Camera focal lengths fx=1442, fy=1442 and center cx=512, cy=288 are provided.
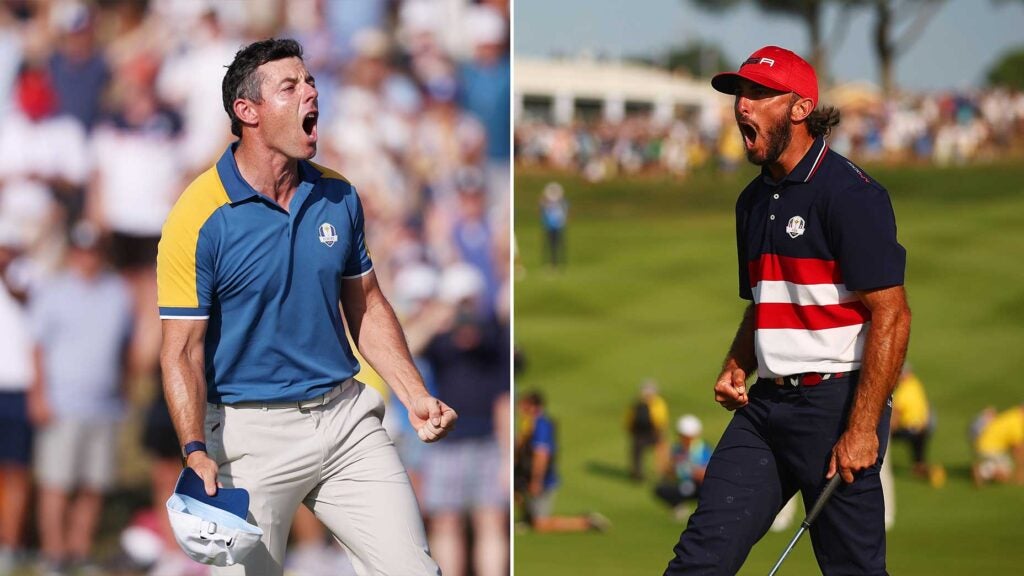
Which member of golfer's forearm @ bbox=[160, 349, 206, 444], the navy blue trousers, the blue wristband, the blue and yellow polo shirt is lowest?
the navy blue trousers

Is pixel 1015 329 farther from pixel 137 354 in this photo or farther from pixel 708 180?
pixel 137 354

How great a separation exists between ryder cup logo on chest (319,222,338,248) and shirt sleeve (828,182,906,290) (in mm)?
1432

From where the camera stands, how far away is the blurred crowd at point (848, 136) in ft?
68.8

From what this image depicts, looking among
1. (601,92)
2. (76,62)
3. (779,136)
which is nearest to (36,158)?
(76,62)

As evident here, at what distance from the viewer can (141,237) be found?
978cm

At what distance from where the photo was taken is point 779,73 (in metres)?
4.19

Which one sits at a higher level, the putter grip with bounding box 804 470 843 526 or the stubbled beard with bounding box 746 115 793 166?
the stubbled beard with bounding box 746 115 793 166

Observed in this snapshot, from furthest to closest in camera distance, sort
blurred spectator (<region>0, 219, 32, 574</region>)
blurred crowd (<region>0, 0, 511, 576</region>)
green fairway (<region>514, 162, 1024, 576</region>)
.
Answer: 1. green fairway (<region>514, 162, 1024, 576</region>)
2. blurred spectator (<region>0, 219, 32, 574</region>)
3. blurred crowd (<region>0, 0, 511, 576</region>)

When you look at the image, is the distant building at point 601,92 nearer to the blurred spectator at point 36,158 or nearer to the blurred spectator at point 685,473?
the blurred spectator at point 685,473

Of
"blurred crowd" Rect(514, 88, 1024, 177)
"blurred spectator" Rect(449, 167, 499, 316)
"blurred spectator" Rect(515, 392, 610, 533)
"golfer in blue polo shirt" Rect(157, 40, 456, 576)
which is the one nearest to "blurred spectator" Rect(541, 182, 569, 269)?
"blurred crowd" Rect(514, 88, 1024, 177)

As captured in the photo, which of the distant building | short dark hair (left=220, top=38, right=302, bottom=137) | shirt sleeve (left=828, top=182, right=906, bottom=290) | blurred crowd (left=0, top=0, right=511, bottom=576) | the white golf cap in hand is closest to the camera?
the white golf cap in hand

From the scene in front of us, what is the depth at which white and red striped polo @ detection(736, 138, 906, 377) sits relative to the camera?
4016 mm

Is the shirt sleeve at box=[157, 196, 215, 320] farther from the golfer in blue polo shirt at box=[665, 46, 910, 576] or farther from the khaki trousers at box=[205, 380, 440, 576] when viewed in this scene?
the golfer in blue polo shirt at box=[665, 46, 910, 576]

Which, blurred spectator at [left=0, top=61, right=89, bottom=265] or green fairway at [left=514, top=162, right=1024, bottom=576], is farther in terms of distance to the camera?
green fairway at [left=514, top=162, right=1024, bottom=576]
